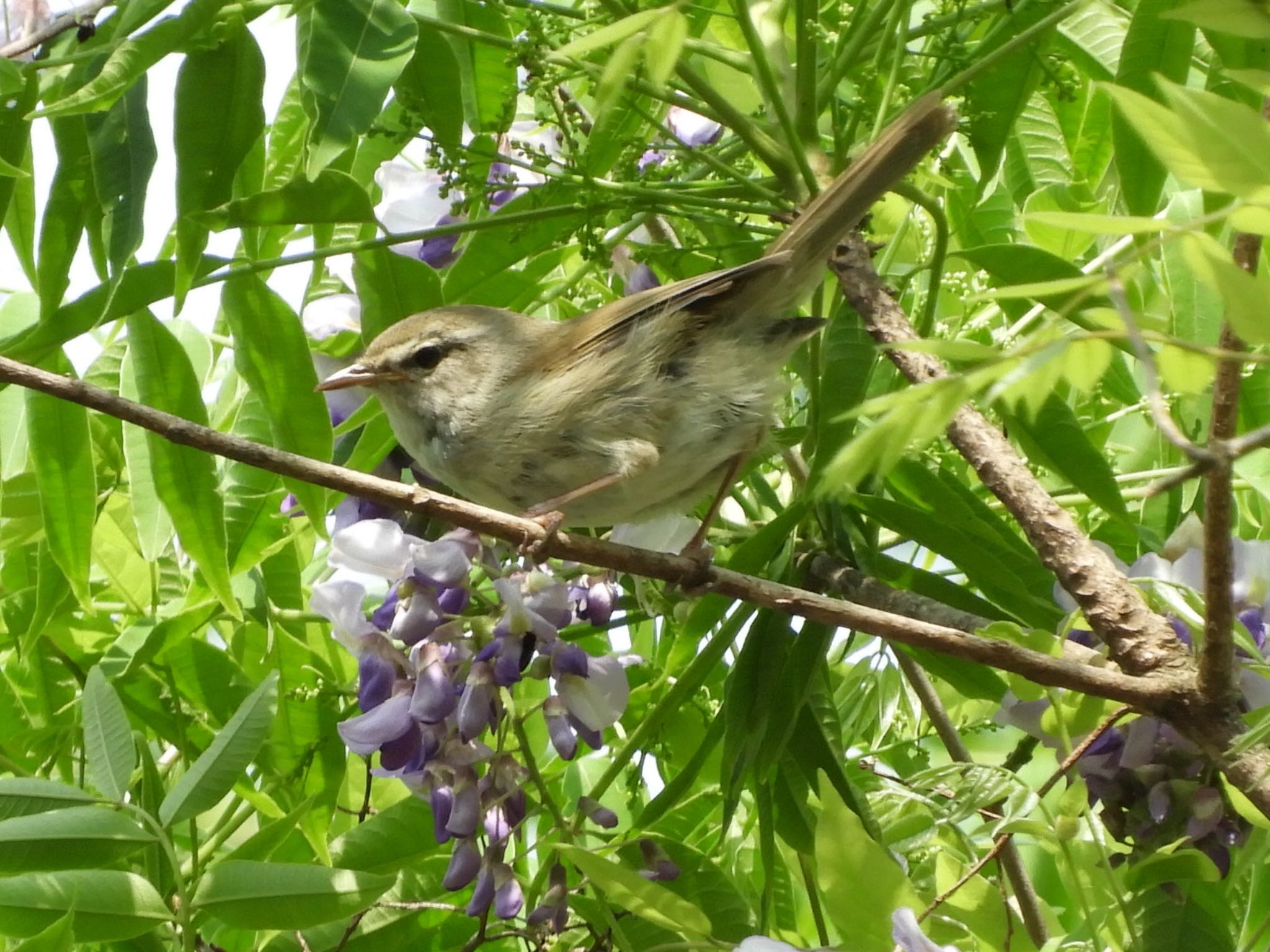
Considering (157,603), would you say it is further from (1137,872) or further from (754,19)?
Answer: (1137,872)

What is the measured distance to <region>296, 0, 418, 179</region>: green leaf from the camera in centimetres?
170

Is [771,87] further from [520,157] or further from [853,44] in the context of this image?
[520,157]

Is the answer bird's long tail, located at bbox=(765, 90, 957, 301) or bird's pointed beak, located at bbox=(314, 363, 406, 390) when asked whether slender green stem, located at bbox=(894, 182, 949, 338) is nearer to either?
bird's long tail, located at bbox=(765, 90, 957, 301)

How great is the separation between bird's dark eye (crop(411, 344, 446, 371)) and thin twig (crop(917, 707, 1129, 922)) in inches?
49.7

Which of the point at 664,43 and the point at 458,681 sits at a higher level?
the point at 664,43

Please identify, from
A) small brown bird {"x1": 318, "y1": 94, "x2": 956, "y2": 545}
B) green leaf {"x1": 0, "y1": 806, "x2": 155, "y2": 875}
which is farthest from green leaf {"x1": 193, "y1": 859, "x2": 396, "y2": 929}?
small brown bird {"x1": 318, "y1": 94, "x2": 956, "y2": 545}

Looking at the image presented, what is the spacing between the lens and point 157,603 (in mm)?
2396

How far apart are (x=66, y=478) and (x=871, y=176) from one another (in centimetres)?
120

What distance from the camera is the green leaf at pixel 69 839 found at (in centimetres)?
166

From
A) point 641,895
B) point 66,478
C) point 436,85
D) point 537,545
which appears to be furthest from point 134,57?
point 641,895

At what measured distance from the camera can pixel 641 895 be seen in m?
1.44

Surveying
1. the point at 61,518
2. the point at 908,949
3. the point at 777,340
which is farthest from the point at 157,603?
the point at 908,949

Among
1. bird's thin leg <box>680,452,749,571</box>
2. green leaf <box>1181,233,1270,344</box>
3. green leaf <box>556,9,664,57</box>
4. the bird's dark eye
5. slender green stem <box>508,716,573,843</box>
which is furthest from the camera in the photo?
the bird's dark eye

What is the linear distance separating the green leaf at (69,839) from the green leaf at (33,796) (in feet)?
0.04
